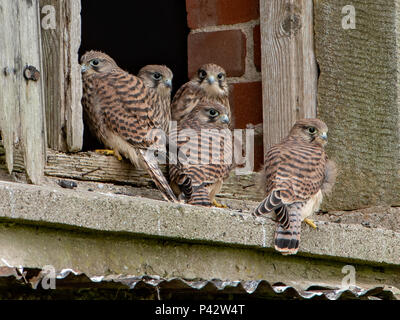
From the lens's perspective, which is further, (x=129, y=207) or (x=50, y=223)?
(x=129, y=207)

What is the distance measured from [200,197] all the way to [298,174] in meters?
0.42

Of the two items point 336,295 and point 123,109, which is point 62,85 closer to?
point 123,109

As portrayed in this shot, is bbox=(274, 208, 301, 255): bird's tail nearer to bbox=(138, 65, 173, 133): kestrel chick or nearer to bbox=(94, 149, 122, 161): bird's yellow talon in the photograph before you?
bbox=(94, 149, 122, 161): bird's yellow talon

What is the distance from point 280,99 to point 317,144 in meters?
0.27

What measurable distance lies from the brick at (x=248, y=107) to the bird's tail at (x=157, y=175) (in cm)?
55

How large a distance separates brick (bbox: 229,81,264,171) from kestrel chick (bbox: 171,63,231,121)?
116 millimetres

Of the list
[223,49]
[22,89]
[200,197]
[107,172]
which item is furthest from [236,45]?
[22,89]

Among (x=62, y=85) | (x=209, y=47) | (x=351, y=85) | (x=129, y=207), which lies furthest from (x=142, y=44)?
(x=129, y=207)

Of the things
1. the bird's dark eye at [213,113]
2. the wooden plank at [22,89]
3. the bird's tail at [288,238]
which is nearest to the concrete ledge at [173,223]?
the bird's tail at [288,238]

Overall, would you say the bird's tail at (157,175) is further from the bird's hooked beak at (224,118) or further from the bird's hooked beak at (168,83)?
the bird's hooked beak at (168,83)

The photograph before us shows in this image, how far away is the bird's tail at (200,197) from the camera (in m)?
4.06

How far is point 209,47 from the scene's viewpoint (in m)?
4.58

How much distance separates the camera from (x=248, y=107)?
4.53 meters

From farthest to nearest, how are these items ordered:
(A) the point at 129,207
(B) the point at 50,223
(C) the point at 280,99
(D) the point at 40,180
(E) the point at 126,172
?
(C) the point at 280,99, (E) the point at 126,172, (D) the point at 40,180, (A) the point at 129,207, (B) the point at 50,223
